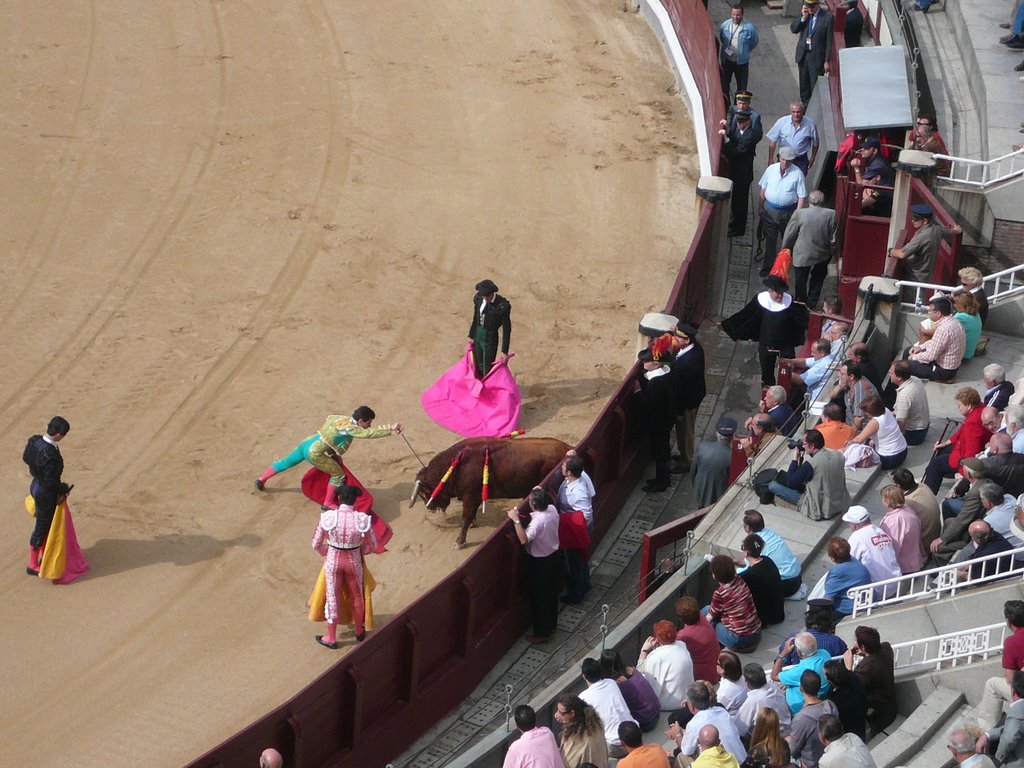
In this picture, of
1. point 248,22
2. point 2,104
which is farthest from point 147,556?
point 248,22

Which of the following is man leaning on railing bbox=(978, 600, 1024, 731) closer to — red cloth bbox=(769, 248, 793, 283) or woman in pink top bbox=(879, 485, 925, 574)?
woman in pink top bbox=(879, 485, 925, 574)

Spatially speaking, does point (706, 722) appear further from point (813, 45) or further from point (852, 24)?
point (852, 24)

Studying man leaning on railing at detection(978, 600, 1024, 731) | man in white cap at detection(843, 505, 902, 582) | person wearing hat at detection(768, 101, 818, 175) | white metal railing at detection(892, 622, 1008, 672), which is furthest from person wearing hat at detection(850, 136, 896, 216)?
man leaning on railing at detection(978, 600, 1024, 731)

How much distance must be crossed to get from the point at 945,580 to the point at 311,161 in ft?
34.9

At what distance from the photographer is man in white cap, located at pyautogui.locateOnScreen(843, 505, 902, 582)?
11.7 meters

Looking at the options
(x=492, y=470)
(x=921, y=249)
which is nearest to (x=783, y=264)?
(x=921, y=249)

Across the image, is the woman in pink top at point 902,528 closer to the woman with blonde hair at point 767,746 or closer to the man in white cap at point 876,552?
the man in white cap at point 876,552

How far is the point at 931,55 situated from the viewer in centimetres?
2148

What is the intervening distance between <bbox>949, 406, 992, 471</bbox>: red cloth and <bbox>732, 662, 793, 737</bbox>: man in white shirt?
10.5ft

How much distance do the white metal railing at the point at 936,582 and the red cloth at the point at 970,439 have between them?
49.6 inches

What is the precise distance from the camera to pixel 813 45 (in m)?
20.7

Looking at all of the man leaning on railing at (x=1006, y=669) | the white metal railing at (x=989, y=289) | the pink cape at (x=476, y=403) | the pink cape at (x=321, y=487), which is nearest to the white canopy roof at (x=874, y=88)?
the white metal railing at (x=989, y=289)

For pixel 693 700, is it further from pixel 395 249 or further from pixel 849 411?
pixel 395 249

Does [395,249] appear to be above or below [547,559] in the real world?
above
